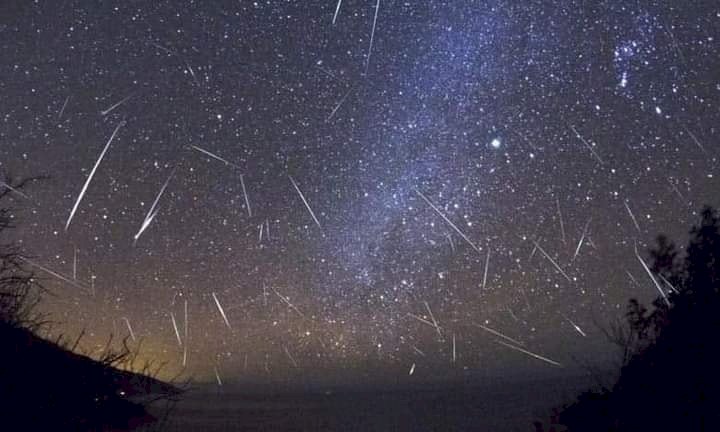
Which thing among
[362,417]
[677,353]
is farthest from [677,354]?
[362,417]

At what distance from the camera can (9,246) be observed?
5.89 metres

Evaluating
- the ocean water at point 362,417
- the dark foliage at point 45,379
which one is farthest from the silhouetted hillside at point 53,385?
the ocean water at point 362,417

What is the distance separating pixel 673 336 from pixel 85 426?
531 inches

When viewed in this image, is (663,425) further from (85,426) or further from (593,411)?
(85,426)

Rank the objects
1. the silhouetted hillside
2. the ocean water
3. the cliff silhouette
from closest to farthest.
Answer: the silhouetted hillside, the cliff silhouette, the ocean water

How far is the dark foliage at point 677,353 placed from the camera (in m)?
13.7

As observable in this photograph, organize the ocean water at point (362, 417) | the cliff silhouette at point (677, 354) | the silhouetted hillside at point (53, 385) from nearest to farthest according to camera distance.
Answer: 1. the silhouetted hillside at point (53, 385)
2. the cliff silhouette at point (677, 354)
3. the ocean water at point (362, 417)

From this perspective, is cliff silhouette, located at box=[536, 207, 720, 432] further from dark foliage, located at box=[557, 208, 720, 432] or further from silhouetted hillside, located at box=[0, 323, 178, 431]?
silhouetted hillside, located at box=[0, 323, 178, 431]

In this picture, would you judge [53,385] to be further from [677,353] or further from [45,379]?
[677,353]

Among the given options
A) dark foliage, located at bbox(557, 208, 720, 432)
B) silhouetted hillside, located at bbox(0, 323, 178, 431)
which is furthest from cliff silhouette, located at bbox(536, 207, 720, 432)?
silhouetted hillside, located at bbox(0, 323, 178, 431)

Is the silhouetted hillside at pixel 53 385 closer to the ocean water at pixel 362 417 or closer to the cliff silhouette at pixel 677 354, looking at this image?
the cliff silhouette at pixel 677 354

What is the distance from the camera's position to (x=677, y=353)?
49.4 feet

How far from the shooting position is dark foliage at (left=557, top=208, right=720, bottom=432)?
13.7 metres

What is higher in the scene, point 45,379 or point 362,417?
point 362,417
